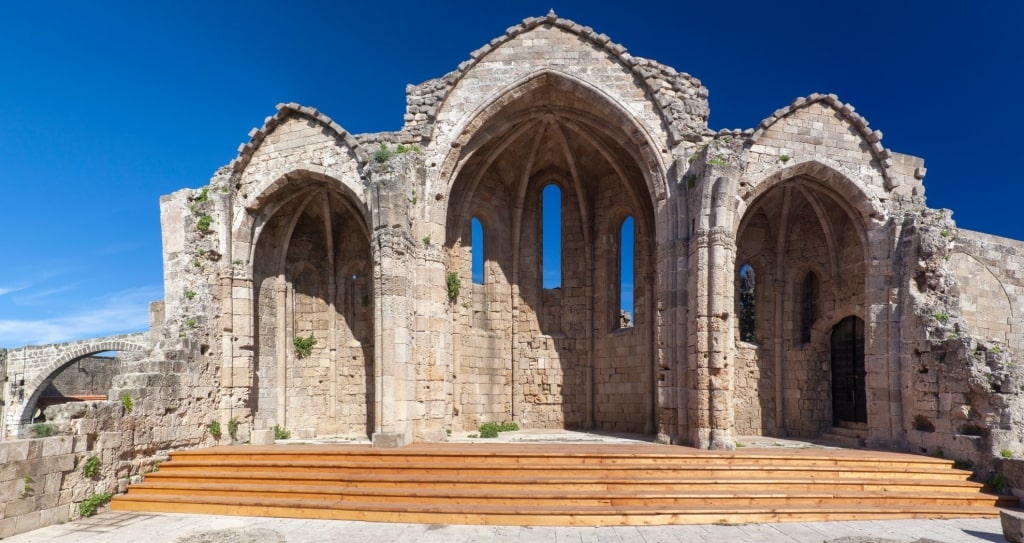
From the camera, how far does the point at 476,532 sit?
902 centimetres

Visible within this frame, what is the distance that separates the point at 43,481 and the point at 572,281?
1226 cm

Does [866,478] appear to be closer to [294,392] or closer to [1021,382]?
[1021,382]

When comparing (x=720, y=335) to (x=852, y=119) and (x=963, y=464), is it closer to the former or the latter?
(x=963, y=464)

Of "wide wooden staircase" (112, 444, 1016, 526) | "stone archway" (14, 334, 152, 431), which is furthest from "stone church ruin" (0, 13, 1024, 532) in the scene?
"stone archway" (14, 334, 152, 431)

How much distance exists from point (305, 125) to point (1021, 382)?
603 inches

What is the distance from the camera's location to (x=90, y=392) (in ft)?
100

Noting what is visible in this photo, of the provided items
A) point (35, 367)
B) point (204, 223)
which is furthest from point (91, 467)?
point (35, 367)

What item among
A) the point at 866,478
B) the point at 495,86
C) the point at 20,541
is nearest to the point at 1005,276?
the point at 866,478

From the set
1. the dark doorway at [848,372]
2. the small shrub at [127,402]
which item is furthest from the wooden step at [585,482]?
the dark doorway at [848,372]

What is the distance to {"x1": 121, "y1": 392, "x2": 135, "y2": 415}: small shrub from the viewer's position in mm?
12088

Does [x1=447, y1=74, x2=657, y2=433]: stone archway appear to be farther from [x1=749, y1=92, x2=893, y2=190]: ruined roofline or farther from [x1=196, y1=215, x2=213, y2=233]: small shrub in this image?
[x1=196, y1=215, x2=213, y2=233]: small shrub

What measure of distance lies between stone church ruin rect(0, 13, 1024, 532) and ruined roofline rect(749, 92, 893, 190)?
0.07 meters

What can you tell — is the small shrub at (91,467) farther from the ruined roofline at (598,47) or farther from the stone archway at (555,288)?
the ruined roofline at (598,47)

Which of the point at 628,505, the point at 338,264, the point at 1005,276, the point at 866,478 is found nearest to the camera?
the point at 628,505
